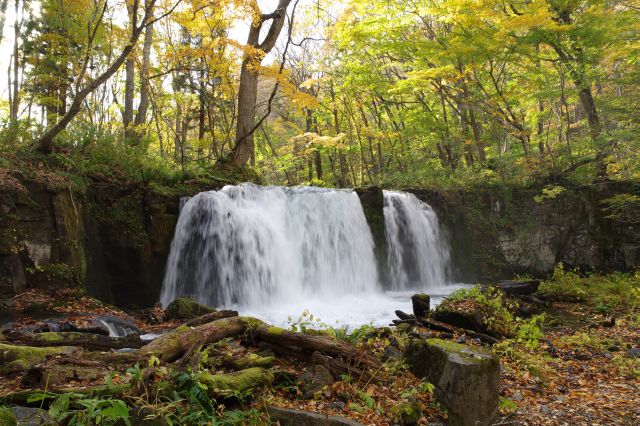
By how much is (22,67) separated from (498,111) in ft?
67.4

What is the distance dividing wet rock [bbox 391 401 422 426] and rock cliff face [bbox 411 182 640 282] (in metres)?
12.7

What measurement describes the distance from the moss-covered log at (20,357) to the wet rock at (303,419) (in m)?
2.17

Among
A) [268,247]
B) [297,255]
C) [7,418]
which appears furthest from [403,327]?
[297,255]

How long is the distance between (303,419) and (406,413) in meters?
0.96

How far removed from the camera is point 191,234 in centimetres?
1062

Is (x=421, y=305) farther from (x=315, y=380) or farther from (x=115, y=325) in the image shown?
(x=115, y=325)

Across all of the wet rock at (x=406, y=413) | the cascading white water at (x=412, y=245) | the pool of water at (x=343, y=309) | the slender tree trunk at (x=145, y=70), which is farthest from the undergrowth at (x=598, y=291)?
the slender tree trunk at (x=145, y=70)

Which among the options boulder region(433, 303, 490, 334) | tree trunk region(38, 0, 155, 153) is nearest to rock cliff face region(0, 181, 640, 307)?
tree trunk region(38, 0, 155, 153)

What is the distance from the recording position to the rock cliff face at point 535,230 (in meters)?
14.1

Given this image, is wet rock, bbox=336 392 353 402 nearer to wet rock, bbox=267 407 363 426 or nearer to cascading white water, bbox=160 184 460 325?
wet rock, bbox=267 407 363 426

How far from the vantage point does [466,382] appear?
3.56 metres

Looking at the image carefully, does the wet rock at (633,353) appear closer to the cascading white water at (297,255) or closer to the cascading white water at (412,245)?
the cascading white water at (297,255)

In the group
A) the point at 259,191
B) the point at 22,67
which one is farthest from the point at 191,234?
the point at 22,67

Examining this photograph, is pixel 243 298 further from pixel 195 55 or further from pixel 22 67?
pixel 22 67
